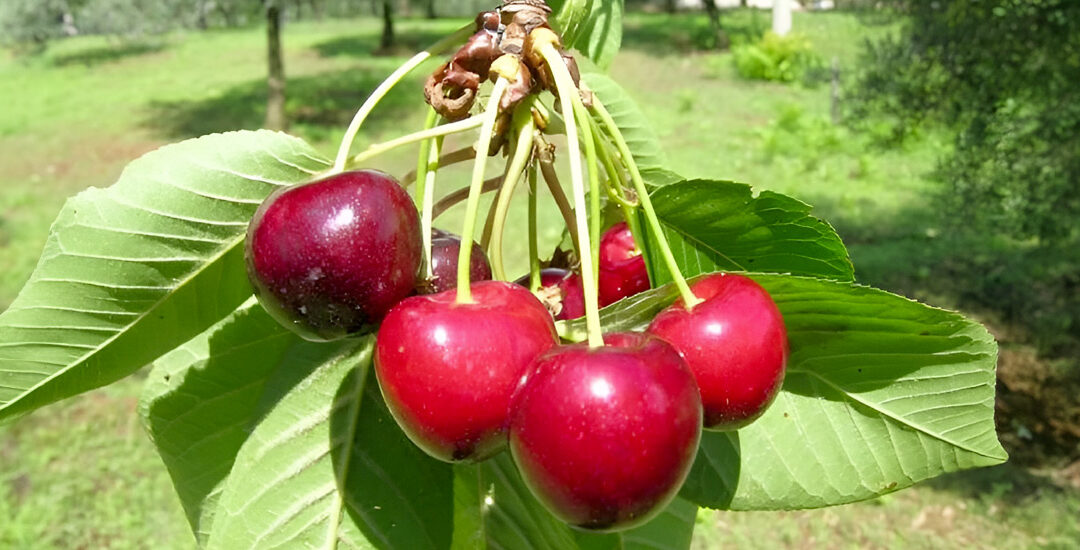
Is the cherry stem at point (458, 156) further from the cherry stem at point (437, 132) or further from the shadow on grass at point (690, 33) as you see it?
the shadow on grass at point (690, 33)

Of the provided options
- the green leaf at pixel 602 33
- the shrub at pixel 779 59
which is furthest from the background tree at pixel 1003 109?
the shrub at pixel 779 59

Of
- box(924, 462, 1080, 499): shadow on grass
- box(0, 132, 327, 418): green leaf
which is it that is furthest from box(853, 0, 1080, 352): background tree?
box(0, 132, 327, 418): green leaf

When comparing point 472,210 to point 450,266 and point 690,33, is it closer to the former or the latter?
point 450,266

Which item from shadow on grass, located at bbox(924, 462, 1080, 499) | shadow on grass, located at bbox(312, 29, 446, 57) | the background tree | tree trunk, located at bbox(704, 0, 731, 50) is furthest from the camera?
shadow on grass, located at bbox(312, 29, 446, 57)

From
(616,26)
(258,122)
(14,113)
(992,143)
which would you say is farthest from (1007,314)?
(14,113)

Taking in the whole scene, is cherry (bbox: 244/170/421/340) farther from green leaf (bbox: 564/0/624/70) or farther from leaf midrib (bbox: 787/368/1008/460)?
green leaf (bbox: 564/0/624/70)
